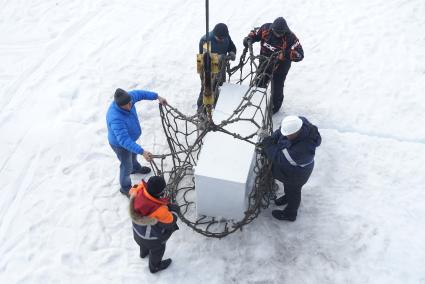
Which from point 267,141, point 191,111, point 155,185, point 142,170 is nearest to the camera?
point 155,185

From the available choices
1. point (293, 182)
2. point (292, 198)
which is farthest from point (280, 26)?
point (292, 198)

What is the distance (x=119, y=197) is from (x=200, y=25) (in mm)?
4352

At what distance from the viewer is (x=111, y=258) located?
14.4 ft

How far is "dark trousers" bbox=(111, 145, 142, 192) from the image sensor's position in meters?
4.56

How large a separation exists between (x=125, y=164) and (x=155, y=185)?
1.33m

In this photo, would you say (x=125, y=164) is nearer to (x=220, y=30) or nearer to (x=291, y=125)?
(x=291, y=125)

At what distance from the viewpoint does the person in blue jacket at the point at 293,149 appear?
12.8 feet

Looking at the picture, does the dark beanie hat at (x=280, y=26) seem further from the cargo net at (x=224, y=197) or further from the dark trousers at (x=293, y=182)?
the dark trousers at (x=293, y=182)

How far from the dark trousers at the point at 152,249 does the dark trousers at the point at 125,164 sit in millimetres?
946

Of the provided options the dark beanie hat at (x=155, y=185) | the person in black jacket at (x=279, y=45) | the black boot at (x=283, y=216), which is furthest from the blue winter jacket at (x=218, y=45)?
the dark beanie hat at (x=155, y=185)

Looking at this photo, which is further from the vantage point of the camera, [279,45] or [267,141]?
[279,45]

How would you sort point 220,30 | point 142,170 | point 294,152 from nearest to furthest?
point 294,152, point 142,170, point 220,30

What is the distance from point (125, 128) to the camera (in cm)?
430

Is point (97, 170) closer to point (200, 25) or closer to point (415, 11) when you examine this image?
point (200, 25)
